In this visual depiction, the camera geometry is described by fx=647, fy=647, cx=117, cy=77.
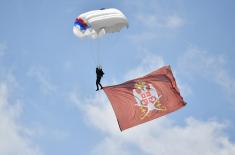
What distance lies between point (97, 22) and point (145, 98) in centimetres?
590

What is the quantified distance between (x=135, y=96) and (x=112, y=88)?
1.67 metres

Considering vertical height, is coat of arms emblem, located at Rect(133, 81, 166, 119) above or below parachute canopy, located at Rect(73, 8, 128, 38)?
below

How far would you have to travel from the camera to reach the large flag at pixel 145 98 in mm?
39188

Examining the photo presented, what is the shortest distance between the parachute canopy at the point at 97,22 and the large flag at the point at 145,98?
4.01 m

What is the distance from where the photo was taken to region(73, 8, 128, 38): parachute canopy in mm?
42188

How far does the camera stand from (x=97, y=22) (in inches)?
1657

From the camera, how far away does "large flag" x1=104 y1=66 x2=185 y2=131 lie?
129 ft

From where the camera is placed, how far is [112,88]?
4022cm

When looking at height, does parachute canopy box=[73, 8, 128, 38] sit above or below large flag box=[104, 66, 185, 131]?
above

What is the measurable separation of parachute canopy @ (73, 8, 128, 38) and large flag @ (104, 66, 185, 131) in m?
4.01

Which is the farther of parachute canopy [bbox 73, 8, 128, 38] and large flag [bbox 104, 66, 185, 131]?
parachute canopy [bbox 73, 8, 128, 38]

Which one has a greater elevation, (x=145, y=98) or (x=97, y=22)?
(x=97, y=22)

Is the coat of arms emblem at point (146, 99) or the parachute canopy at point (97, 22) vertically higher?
the parachute canopy at point (97, 22)

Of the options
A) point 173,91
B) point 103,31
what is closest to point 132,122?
point 173,91
